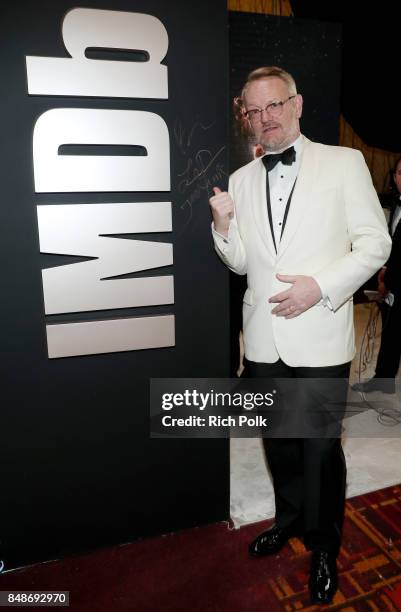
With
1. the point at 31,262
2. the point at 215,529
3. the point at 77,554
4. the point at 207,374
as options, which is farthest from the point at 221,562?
the point at 31,262

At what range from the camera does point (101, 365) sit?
207cm

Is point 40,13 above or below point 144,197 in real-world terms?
above

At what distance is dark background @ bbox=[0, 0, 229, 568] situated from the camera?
1.82m

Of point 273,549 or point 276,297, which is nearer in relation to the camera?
point 276,297

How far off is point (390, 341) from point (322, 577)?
2.21 meters

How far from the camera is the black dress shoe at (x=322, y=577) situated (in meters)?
1.94

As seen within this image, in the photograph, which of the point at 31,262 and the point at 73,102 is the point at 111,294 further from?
the point at 73,102

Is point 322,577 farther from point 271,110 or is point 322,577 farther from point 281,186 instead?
point 271,110

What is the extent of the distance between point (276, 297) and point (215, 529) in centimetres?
120

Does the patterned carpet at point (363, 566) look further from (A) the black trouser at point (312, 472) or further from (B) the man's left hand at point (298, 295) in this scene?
(B) the man's left hand at point (298, 295)

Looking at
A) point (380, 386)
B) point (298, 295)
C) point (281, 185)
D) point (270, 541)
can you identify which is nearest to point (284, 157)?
point (281, 185)

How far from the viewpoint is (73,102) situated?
184 centimetres
